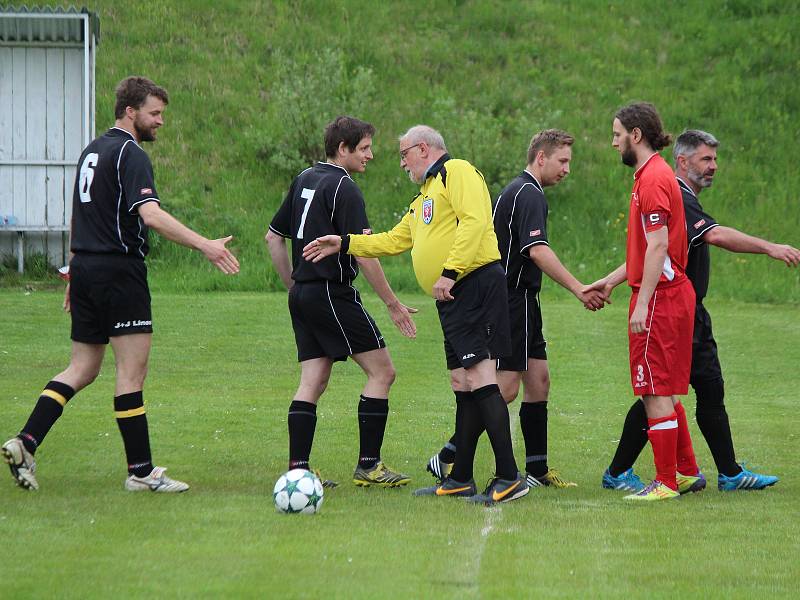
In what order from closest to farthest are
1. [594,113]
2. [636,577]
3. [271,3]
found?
[636,577], [594,113], [271,3]

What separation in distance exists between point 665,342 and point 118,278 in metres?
3.18

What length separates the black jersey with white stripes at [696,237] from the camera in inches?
301

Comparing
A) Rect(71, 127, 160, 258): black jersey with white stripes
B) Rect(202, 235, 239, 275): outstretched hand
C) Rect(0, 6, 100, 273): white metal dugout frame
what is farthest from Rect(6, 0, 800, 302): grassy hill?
Rect(202, 235, 239, 275): outstretched hand

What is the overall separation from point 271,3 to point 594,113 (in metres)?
8.37

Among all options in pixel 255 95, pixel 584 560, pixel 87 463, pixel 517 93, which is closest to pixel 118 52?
pixel 255 95

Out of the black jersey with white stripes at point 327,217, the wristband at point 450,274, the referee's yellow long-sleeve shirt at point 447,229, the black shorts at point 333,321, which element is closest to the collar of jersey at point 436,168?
the referee's yellow long-sleeve shirt at point 447,229

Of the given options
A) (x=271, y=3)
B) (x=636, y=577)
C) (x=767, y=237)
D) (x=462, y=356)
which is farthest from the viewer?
(x=271, y=3)

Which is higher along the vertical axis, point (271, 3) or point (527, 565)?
point (271, 3)

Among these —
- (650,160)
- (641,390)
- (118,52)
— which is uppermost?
(118,52)

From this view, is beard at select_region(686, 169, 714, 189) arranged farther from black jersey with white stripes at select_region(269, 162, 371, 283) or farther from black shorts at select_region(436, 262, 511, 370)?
black jersey with white stripes at select_region(269, 162, 371, 283)

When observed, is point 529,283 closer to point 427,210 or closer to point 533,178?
point 533,178

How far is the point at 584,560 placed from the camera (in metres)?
5.64

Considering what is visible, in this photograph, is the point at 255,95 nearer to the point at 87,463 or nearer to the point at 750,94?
the point at 750,94

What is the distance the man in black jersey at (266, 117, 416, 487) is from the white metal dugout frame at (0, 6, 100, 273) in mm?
13170
